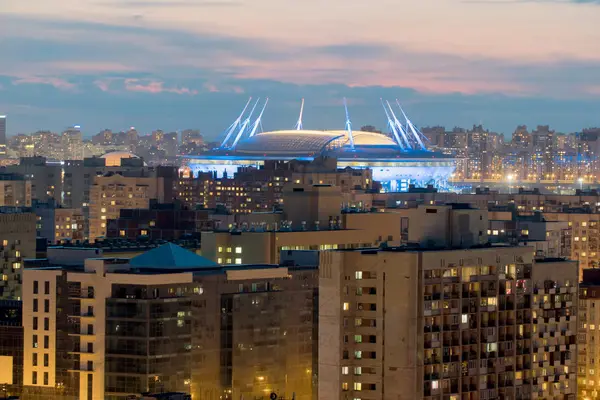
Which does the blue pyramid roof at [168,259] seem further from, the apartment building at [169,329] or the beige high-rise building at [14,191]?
the beige high-rise building at [14,191]

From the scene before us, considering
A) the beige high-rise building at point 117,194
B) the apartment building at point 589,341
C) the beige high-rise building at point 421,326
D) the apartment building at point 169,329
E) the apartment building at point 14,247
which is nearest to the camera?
the beige high-rise building at point 421,326

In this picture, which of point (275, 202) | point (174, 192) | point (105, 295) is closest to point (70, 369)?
point (105, 295)

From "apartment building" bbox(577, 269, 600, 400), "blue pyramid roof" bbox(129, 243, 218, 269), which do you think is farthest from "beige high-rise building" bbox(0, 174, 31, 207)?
"blue pyramid roof" bbox(129, 243, 218, 269)

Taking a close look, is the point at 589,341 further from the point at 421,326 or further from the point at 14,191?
the point at 14,191

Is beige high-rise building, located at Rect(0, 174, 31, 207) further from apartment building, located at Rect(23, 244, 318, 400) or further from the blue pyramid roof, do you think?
the blue pyramid roof

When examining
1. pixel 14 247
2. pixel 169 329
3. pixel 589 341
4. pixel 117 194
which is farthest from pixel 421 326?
pixel 117 194

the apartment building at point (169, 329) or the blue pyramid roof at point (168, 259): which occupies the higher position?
the blue pyramid roof at point (168, 259)

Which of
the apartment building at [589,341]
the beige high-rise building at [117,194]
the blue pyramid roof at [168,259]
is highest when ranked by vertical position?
the blue pyramid roof at [168,259]

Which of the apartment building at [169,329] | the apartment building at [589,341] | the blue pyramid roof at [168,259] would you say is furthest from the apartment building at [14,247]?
the apartment building at [589,341]
